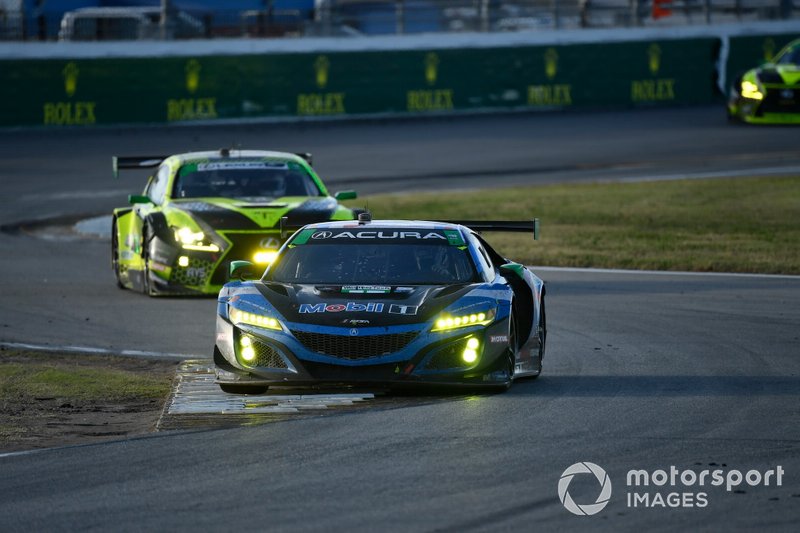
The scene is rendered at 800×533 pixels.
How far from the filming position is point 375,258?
1088 cm

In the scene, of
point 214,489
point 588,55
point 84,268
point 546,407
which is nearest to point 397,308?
point 546,407

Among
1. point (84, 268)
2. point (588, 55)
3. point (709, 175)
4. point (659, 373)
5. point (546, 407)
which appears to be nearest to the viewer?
point (546, 407)

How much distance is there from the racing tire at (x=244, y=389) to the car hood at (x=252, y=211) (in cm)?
536

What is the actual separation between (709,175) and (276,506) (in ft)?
72.0

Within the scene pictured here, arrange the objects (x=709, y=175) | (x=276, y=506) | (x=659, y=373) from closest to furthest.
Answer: (x=276, y=506), (x=659, y=373), (x=709, y=175)

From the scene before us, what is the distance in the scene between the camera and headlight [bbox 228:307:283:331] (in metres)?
9.98

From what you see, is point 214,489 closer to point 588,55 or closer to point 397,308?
point 397,308

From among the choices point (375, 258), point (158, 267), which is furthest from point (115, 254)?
point (375, 258)

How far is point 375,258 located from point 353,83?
24.5 m

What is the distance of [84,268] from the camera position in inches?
722

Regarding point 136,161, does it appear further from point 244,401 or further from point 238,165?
point 244,401

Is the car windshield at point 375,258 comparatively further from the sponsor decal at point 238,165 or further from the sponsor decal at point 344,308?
the sponsor decal at point 238,165

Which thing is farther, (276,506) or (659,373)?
(659,373)

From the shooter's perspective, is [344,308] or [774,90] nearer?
[344,308]
